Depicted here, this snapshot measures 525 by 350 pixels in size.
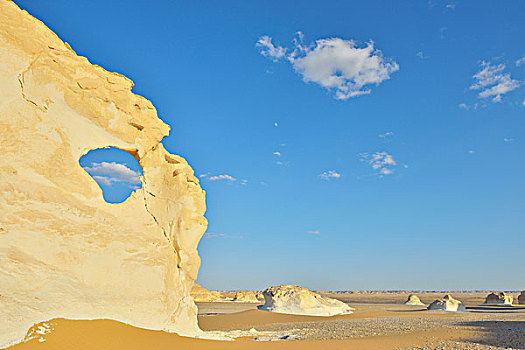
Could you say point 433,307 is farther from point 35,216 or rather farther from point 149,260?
point 35,216

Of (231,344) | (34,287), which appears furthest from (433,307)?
(34,287)

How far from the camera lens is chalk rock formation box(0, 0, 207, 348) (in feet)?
31.4

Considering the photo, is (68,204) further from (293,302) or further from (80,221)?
(293,302)

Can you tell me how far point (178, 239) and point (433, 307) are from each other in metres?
44.9

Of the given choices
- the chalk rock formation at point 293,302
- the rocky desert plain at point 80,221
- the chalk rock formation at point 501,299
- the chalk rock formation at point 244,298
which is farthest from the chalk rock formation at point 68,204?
the chalk rock formation at point 501,299

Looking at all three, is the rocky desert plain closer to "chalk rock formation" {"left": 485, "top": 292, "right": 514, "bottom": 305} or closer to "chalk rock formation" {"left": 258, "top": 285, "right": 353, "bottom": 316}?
"chalk rock formation" {"left": 258, "top": 285, "right": 353, "bottom": 316}

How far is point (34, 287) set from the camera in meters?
9.56

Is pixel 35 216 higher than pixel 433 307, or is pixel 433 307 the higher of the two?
pixel 35 216

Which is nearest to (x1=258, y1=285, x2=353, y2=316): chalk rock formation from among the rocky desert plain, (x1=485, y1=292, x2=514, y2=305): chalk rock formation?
the rocky desert plain

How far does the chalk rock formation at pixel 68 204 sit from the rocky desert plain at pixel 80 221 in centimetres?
3

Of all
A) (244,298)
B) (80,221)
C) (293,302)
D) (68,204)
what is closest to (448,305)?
(293,302)

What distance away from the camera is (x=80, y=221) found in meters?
10.7

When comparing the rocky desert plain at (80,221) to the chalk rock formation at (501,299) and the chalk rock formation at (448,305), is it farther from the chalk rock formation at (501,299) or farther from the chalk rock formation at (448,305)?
the chalk rock formation at (501,299)

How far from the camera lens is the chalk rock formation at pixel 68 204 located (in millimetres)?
9562
